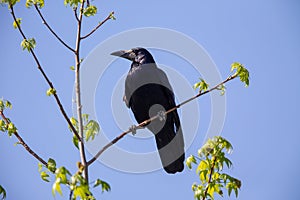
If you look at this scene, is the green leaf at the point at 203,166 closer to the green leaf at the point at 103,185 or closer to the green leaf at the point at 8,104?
the green leaf at the point at 103,185

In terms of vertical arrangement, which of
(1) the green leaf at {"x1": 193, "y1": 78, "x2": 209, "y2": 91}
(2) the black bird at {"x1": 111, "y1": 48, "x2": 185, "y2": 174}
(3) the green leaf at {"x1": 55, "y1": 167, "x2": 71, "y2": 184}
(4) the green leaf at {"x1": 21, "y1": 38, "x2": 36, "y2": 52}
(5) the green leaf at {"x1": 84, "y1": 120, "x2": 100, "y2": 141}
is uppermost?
(2) the black bird at {"x1": 111, "y1": 48, "x2": 185, "y2": 174}

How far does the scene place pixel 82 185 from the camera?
2.99 m

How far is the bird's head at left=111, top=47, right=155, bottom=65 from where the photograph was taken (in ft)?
23.4

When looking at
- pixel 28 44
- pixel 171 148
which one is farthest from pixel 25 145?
pixel 171 148

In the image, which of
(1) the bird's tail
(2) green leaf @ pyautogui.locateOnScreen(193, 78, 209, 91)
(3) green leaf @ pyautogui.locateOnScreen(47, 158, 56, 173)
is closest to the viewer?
(3) green leaf @ pyautogui.locateOnScreen(47, 158, 56, 173)

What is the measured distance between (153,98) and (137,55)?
81 centimetres

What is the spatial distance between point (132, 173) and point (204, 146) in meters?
Answer: 2.23

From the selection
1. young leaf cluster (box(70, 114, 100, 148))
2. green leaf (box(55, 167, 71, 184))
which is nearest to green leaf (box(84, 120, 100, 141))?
young leaf cluster (box(70, 114, 100, 148))

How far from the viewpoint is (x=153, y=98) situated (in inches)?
268

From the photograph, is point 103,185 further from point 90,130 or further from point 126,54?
point 126,54

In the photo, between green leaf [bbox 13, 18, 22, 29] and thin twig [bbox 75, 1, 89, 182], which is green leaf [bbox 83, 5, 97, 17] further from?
green leaf [bbox 13, 18, 22, 29]

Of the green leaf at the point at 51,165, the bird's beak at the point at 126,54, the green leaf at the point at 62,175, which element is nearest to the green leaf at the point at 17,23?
the green leaf at the point at 51,165

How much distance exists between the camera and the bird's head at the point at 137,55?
7.12 meters

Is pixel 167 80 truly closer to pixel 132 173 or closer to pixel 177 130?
pixel 177 130
